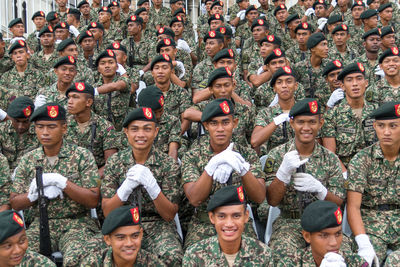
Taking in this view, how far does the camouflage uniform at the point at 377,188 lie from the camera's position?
4660mm

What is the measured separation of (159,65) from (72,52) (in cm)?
192

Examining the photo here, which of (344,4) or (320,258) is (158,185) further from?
(344,4)

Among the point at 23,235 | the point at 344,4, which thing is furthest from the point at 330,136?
the point at 344,4

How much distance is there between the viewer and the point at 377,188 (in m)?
4.81

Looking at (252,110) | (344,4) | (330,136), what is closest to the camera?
(330,136)

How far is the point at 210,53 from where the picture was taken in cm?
884

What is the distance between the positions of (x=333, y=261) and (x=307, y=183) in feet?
2.95

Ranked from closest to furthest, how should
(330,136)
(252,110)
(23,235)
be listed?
(23,235) < (330,136) < (252,110)

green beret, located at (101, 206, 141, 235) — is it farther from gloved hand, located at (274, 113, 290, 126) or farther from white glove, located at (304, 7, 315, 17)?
white glove, located at (304, 7, 315, 17)

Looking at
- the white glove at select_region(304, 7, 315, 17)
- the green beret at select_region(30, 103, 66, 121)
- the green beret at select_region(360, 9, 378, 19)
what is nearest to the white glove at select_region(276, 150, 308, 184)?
the green beret at select_region(30, 103, 66, 121)

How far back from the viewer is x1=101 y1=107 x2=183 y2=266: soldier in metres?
4.54

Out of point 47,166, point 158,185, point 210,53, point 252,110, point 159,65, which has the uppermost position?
point 210,53

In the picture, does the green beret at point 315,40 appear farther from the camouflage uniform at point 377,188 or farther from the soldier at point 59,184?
the soldier at point 59,184

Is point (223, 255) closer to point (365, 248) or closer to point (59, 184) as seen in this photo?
point (365, 248)
